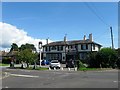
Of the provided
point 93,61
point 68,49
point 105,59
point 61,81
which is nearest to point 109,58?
point 105,59

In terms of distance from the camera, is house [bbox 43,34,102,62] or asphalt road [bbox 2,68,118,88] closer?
asphalt road [bbox 2,68,118,88]

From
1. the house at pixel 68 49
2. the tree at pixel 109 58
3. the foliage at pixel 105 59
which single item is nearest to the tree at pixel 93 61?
the foliage at pixel 105 59

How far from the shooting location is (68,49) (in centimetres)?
8481

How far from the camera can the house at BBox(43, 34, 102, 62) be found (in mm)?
81062

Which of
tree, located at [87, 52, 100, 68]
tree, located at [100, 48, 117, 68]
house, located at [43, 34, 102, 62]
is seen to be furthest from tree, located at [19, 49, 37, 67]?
house, located at [43, 34, 102, 62]

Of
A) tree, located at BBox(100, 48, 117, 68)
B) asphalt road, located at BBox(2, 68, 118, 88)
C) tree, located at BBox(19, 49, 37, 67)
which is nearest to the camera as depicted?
asphalt road, located at BBox(2, 68, 118, 88)

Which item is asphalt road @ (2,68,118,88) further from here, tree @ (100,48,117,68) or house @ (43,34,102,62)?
house @ (43,34,102,62)

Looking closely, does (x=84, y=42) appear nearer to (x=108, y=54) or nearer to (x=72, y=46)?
(x=72, y=46)

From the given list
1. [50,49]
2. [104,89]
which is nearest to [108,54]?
[104,89]

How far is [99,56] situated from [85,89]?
32.0 meters

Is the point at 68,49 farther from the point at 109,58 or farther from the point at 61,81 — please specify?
the point at 61,81

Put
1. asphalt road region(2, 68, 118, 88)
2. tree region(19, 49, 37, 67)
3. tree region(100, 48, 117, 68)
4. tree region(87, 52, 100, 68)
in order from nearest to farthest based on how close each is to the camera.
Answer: asphalt road region(2, 68, 118, 88) → tree region(100, 48, 117, 68) → tree region(19, 49, 37, 67) → tree region(87, 52, 100, 68)

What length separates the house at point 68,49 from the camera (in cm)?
8106

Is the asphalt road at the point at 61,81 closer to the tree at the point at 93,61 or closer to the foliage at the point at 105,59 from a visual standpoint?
the foliage at the point at 105,59
